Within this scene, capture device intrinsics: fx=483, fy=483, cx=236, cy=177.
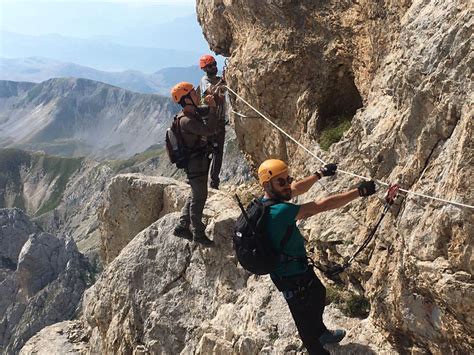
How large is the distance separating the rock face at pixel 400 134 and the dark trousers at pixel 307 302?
1.57 metres

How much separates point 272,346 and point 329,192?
425 centimetres

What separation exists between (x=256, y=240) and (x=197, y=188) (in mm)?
6584

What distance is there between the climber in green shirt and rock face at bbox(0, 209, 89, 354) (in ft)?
484

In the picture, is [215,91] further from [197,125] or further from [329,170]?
[329,170]

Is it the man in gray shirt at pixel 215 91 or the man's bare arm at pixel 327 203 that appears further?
the man in gray shirt at pixel 215 91

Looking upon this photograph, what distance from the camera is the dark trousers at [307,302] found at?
31.7 ft

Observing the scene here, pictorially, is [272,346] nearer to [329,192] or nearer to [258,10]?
[329,192]

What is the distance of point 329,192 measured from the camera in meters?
13.0

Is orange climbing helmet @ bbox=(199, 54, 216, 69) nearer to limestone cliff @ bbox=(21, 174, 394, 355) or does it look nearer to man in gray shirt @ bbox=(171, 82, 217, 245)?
man in gray shirt @ bbox=(171, 82, 217, 245)

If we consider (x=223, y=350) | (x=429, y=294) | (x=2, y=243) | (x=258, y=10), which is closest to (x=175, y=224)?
(x=223, y=350)

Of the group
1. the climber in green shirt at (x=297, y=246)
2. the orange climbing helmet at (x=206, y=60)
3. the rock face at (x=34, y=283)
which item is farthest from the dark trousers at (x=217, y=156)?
the rock face at (x=34, y=283)

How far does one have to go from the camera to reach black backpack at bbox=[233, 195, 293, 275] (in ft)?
28.5

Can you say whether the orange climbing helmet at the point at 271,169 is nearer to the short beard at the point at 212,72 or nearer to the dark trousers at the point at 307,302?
the dark trousers at the point at 307,302

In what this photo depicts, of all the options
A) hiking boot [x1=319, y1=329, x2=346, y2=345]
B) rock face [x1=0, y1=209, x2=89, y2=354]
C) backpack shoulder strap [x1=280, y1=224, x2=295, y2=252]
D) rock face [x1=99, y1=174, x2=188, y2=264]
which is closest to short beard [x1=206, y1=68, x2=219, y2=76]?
rock face [x1=99, y1=174, x2=188, y2=264]
